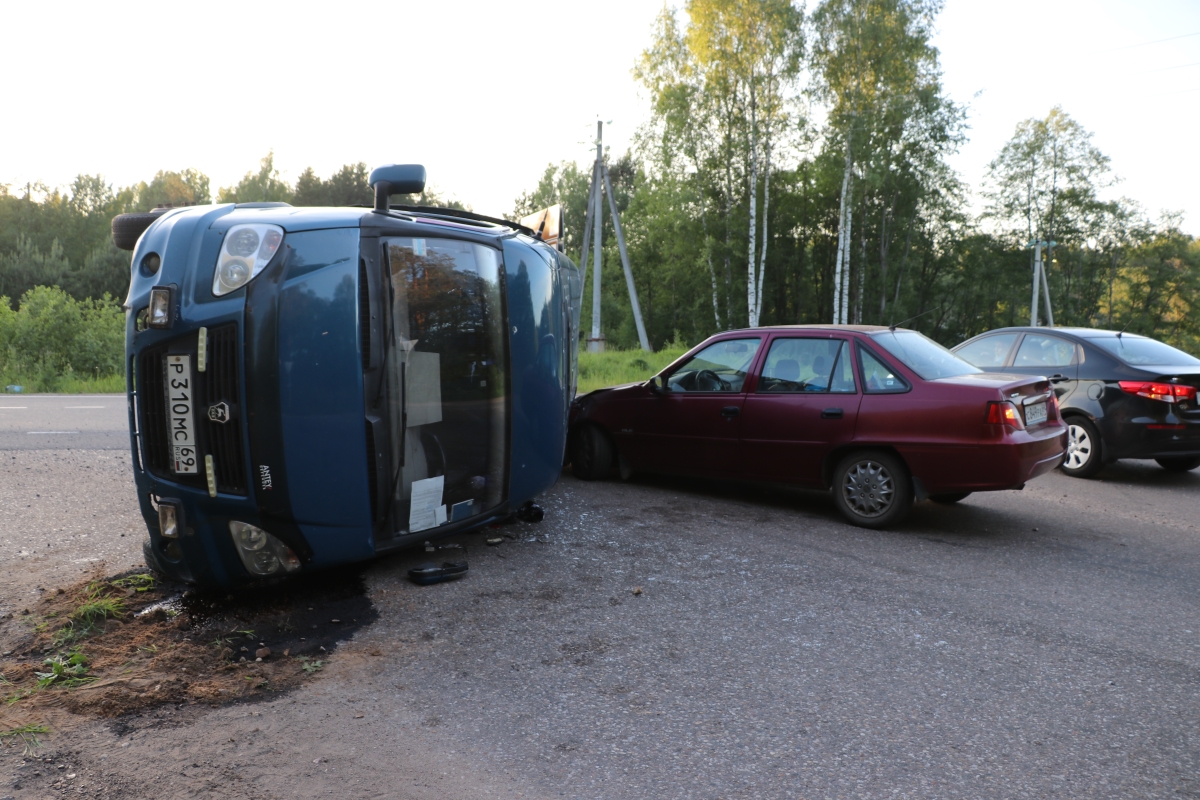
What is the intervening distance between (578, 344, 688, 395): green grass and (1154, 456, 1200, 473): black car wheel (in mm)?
10969

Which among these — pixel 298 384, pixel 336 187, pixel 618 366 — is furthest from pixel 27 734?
pixel 336 187

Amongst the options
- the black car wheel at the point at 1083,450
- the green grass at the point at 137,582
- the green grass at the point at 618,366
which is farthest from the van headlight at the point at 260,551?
the green grass at the point at 618,366

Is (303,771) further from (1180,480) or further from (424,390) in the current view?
(1180,480)

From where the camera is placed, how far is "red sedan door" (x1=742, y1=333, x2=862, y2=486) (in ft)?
20.8

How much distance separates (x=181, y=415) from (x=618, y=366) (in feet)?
64.3

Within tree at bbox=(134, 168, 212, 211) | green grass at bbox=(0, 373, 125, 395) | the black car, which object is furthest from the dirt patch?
tree at bbox=(134, 168, 212, 211)

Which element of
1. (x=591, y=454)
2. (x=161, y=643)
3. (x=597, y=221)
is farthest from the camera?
(x=597, y=221)

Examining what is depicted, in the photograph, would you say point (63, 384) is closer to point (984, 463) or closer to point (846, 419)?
point (846, 419)

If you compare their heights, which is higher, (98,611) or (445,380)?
(445,380)

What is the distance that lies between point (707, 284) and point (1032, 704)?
41.1 metres

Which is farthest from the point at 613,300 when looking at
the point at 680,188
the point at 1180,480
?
the point at 1180,480

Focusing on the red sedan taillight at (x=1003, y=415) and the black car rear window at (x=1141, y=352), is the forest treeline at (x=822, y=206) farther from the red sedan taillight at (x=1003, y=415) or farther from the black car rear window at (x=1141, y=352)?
the red sedan taillight at (x=1003, y=415)

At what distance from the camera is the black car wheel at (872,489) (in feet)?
19.9

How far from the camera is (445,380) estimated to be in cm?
464
